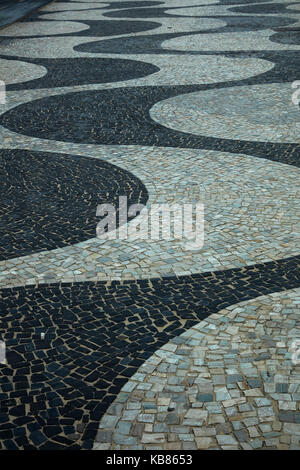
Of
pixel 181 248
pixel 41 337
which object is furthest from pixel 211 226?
pixel 41 337

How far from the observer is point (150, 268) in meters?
4.50

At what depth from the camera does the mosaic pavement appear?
10.1ft

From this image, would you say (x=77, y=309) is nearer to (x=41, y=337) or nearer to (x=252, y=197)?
(x=41, y=337)

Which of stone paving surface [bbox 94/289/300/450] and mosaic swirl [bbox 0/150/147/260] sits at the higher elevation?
stone paving surface [bbox 94/289/300/450]

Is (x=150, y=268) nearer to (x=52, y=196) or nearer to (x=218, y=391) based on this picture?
(x=218, y=391)

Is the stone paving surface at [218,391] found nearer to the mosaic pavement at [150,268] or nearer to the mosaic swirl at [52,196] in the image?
the mosaic pavement at [150,268]

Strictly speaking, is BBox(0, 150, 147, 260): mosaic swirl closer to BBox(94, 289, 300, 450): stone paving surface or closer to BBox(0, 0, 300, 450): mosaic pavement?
BBox(0, 0, 300, 450): mosaic pavement

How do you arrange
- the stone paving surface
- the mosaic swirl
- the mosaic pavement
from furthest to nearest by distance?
the mosaic swirl < the mosaic pavement < the stone paving surface

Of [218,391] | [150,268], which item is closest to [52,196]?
[150,268]

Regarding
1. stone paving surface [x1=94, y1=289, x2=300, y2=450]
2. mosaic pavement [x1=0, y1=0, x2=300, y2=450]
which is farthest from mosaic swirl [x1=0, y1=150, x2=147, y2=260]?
stone paving surface [x1=94, y1=289, x2=300, y2=450]

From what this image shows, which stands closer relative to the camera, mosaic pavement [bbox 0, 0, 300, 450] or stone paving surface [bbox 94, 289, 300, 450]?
stone paving surface [bbox 94, 289, 300, 450]

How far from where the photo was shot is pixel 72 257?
469cm

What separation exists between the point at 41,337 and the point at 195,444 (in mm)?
1293

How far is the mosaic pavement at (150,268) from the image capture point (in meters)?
3.09
